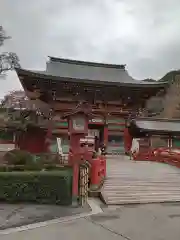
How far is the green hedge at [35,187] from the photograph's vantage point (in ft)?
34.6

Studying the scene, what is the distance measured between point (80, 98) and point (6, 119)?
20.8 ft

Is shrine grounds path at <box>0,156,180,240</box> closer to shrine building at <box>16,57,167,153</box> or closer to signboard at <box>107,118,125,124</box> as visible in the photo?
shrine building at <box>16,57,167,153</box>

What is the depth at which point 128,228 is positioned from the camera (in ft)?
25.6

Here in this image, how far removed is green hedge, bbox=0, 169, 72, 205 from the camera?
10.5m

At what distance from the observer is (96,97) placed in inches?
888

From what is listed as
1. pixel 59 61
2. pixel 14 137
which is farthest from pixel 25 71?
pixel 59 61

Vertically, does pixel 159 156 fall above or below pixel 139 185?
above

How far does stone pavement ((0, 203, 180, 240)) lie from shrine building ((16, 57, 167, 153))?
480 inches

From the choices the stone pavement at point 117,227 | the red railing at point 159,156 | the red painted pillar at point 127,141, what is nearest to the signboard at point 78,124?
the stone pavement at point 117,227

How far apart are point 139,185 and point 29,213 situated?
6723 millimetres

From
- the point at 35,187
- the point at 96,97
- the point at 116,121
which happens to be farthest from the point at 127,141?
the point at 35,187

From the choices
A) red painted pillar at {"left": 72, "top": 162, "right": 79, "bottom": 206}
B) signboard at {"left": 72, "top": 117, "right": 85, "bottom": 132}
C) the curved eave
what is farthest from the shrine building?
red painted pillar at {"left": 72, "top": 162, "right": 79, "bottom": 206}

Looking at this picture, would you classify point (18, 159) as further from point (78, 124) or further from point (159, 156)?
point (159, 156)

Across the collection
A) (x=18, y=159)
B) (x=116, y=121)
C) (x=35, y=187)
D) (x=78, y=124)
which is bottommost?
(x=35, y=187)
